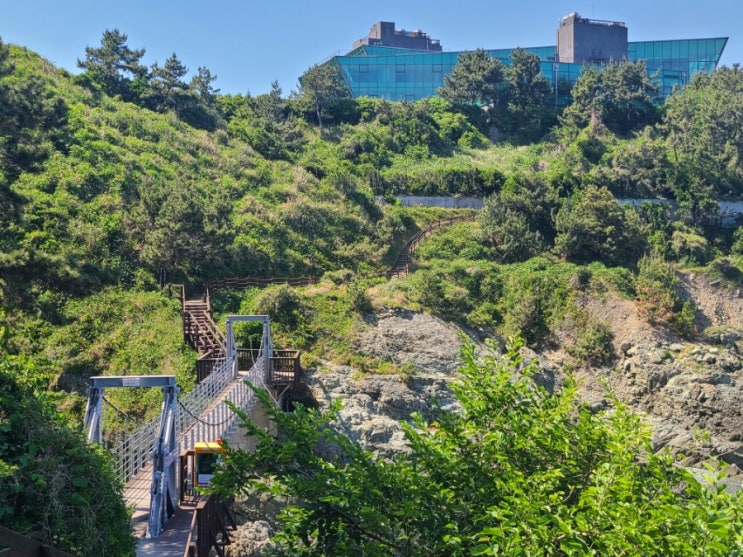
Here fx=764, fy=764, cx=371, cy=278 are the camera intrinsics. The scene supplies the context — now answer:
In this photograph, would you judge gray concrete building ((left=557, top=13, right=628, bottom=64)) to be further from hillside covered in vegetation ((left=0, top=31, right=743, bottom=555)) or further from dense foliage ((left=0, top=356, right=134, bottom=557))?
dense foliage ((left=0, top=356, right=134, bottom=557))

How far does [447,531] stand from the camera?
823 centimetres

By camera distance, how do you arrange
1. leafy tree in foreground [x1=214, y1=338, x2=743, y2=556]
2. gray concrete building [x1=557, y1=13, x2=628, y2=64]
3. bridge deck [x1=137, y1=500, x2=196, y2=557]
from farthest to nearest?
gray concrete building [x1=557, y1=13, x2=628, y2=64]
bridge deck [x1=137, y1=500, x2=196, y2=557]
leafy tree in foreground [x1=214, y1=338, x2=743, y2=556]

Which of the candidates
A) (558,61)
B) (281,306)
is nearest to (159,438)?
(281,306)

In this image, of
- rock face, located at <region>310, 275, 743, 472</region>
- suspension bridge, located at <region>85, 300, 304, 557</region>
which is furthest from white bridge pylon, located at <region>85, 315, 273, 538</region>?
rock face, located at <region>310, 275, 743, 472</region>

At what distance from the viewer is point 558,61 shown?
6462 centimetres

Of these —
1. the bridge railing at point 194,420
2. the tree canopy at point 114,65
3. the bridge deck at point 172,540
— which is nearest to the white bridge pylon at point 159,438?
the bridge deck at point 172,540

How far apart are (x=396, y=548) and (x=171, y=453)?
23.3 feet

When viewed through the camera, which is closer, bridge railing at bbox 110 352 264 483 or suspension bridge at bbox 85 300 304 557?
suspension bridge at bbox 85 300 304 557

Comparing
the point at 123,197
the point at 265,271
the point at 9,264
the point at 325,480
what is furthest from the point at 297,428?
the point at 123,197

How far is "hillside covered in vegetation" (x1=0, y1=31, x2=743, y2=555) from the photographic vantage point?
24328mm

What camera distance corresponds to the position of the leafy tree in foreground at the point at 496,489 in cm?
705

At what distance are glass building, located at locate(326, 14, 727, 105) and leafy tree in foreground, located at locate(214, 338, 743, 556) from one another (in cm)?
5210

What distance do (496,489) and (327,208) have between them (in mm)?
29983

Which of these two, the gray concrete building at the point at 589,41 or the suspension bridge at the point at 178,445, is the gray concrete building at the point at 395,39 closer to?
the gray concrete building at the point at 589,41
